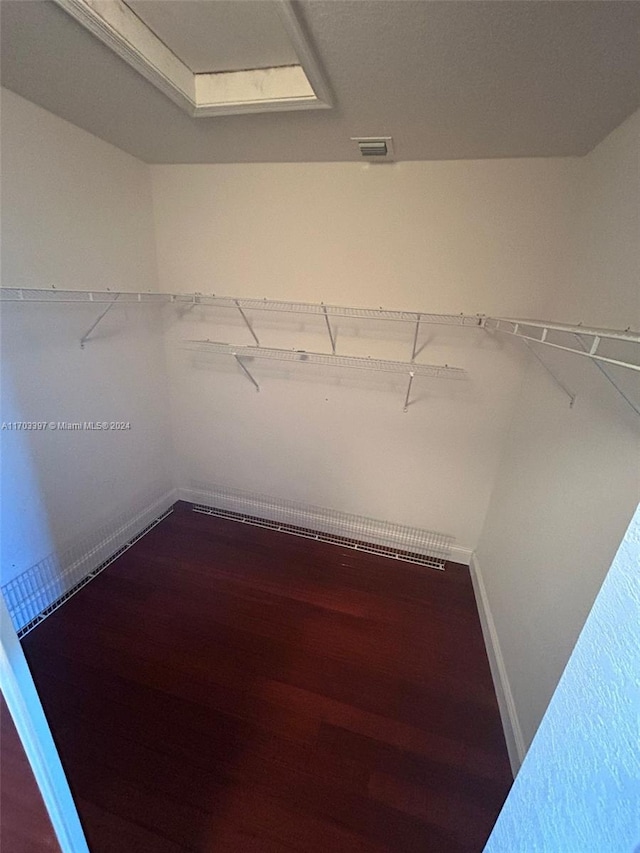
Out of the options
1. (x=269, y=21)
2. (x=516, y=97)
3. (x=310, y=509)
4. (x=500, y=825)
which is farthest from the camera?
(x=310, y=509)

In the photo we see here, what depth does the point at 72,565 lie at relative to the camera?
2078 mm

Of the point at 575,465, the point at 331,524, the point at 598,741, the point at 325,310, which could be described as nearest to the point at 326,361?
the point at 325,310

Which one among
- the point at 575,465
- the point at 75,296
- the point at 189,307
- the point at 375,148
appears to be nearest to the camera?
the point at 575,465

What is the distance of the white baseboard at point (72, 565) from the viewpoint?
5.96 feet

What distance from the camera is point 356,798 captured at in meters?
1.32

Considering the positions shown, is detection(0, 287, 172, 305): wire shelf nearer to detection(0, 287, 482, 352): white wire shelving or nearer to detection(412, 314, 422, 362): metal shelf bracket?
detection(0, 287, 482, 352): white wire shelving

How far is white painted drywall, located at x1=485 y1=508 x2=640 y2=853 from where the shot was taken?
392 mm

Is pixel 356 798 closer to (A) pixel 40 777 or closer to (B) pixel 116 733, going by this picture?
(B) pixel 116 733

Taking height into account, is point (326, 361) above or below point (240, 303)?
below

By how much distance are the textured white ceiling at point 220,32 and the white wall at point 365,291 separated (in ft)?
2.24

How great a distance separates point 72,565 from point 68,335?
4.16 ft

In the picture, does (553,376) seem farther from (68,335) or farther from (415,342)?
(68,335)

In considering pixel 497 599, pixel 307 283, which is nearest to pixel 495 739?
pixel 497 599

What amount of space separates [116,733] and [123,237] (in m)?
2.38
